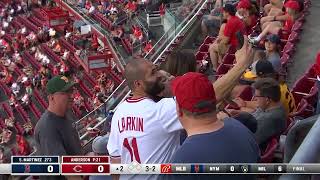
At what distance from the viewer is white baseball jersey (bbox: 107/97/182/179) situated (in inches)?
109

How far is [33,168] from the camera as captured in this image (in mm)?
2475

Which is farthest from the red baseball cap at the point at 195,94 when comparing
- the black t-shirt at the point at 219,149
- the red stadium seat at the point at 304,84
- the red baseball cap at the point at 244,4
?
the red baseball cap at the point at 244,4

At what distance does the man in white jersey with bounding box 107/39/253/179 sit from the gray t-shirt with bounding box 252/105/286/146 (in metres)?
0.99

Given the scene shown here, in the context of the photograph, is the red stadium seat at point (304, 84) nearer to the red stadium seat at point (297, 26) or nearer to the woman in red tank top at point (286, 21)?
the woman in red tank top at point (286, 21)

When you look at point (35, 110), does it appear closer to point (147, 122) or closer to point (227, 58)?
point (227, 58)

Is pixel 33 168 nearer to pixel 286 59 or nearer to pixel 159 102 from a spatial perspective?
pixel 159 102

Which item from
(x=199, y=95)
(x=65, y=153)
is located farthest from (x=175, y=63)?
(x=199, y=95)

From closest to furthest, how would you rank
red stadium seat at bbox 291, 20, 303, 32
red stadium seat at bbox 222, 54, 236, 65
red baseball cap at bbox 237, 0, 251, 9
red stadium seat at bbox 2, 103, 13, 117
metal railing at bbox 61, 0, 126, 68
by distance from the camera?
red stadium seat at bbox 222, 54, 236, 65
red stadium seat at bbox 291, 20, 303, 32
red baseball cap at bbox 237, 0, 251, 9
metal railing at bbox 61, 0, 126, 68
red stadium seat at bbox 2, 103, 13, 117

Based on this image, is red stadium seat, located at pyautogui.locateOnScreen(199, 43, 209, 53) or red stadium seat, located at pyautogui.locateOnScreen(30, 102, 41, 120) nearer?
red stadium seat, located at pyautogui.locateOnScreen(199, 43, 209, 53)

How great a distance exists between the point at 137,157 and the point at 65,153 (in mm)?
626

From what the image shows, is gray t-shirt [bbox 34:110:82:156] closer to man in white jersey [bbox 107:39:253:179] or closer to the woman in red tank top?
man in white jersey [bbox 107:39:253:179]

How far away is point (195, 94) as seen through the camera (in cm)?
221

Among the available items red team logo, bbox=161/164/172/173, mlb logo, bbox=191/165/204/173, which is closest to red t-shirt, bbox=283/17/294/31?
red team logo, bbox=161/164/172/173

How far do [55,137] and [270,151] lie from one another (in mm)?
1403
